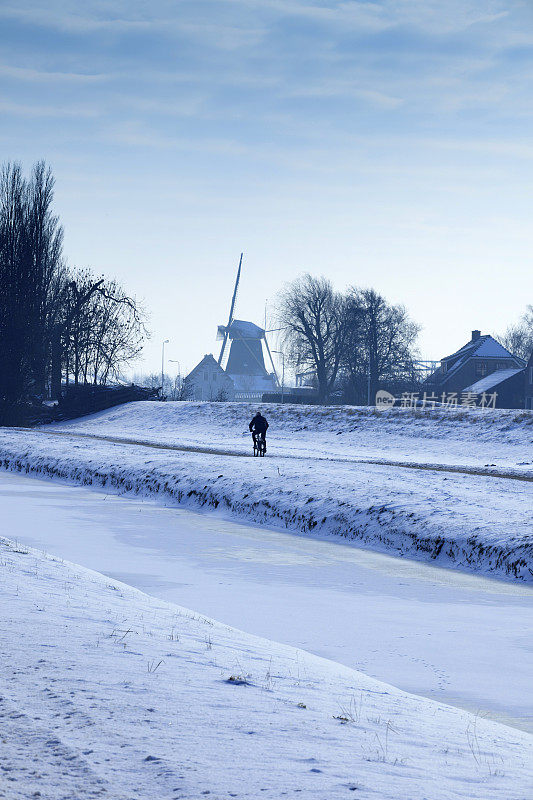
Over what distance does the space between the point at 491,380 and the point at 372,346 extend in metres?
11.8

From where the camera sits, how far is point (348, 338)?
287ft

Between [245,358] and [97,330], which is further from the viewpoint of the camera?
[245,358]

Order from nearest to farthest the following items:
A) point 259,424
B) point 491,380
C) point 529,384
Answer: point 259,424 → point 529,384 → point 491,380

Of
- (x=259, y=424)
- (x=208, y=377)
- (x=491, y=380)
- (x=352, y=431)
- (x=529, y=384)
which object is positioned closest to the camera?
(x=259, y=424)

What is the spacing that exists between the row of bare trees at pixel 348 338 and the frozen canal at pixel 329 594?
61244 millimetres

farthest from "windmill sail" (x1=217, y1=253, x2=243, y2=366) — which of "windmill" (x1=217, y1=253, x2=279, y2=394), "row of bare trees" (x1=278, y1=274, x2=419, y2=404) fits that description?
"row of bare trees" (x1=278, y1=274, x2=419, y2=404)

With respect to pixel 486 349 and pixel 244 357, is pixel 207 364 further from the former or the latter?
pixel 486 349

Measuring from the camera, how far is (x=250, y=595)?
11.7m

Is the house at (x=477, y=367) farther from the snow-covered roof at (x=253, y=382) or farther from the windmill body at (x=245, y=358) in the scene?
the windmill body at (x=245, y=358)

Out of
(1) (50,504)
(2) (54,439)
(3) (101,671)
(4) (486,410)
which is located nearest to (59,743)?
(3) (101,671)

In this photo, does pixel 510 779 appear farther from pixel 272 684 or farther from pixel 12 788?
pixel 12 788

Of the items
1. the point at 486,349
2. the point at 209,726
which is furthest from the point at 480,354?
the point at 209,726

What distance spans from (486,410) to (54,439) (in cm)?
1979

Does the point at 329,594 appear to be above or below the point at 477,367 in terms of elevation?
below
